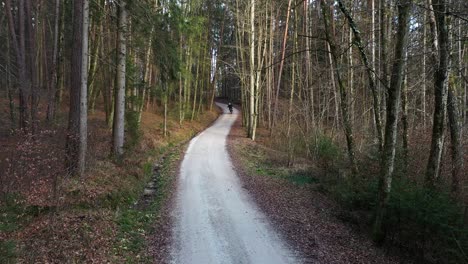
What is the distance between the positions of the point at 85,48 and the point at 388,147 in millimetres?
8265

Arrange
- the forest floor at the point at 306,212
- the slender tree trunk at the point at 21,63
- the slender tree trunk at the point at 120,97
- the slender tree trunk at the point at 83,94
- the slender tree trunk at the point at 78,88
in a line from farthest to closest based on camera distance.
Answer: the slender tree trunk at the point at 21,63 → the slender tree trunk at the point at 120,97 → the slender tree trunk at the point at 83,94 → the slender tree trunk at the point at 78,88 → the forest floor at the point at 306,212

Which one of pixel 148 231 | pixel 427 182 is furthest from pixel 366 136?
pixel 148 231

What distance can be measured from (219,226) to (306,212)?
8.18ft

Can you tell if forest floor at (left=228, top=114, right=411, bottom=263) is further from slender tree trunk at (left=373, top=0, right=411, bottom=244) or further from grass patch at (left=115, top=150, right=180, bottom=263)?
grass patch at (left=115, top=150, right=180, bottom=263)

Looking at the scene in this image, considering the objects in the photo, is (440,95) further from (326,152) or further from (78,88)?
(78,88)

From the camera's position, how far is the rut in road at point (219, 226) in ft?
22.9

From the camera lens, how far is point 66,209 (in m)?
8.36

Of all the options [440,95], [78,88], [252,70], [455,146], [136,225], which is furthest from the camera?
[252,70]

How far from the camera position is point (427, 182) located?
313 inches

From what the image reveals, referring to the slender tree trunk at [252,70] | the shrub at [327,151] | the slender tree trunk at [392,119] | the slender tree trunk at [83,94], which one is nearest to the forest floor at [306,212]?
the shrub at [327,151]

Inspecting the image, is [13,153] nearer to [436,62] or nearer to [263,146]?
[436,62]

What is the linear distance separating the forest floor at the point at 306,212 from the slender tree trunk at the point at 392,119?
1.99 ft

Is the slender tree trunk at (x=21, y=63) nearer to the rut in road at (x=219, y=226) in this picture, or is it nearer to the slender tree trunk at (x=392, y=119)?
the rut in road at (x=219, y=226)

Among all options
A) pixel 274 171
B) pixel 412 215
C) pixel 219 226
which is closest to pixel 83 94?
pixel 219 226
